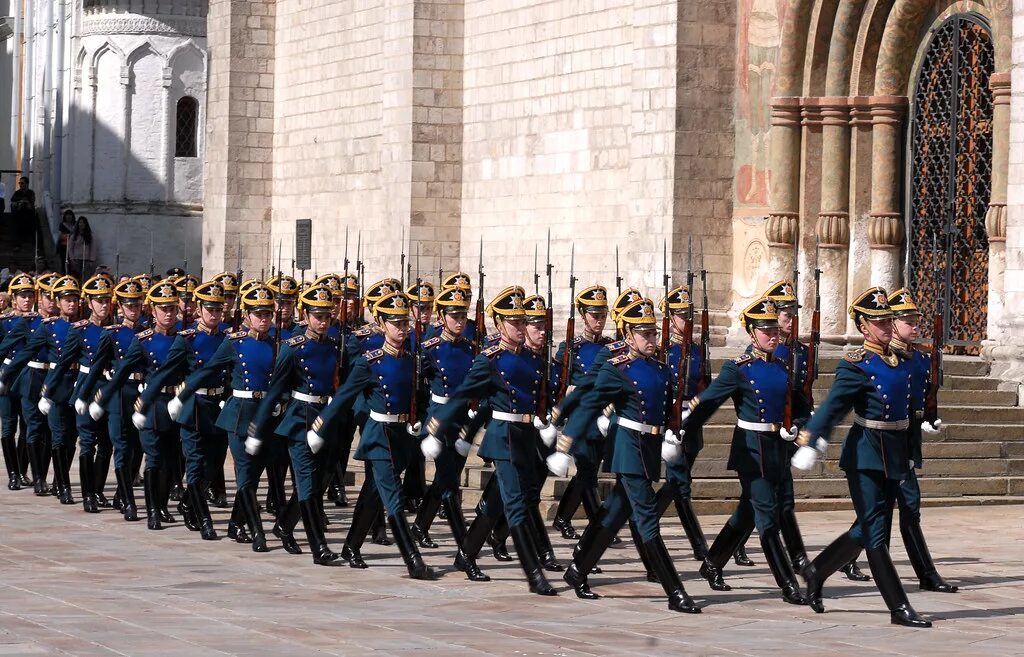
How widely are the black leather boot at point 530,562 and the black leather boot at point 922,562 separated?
6.42 ft

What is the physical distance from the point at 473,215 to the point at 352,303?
31.9ft

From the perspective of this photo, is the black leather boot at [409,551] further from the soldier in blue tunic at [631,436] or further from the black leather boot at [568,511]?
the black leather boot at [568,511]

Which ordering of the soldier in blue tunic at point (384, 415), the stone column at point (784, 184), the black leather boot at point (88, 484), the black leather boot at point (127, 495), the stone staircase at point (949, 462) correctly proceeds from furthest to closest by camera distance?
the stone column at point (784, 184), the stone staircase at point (949, 462), the black leather boot at point (88, 484), the black leather boot at point (127, 495), the soldier in blue tunic at point (384, 415)

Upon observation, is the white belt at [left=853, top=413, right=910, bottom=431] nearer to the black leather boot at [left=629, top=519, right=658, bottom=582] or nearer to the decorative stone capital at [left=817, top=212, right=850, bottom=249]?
the black leather boot at [left=629, top=519, right=658, bottom=582]

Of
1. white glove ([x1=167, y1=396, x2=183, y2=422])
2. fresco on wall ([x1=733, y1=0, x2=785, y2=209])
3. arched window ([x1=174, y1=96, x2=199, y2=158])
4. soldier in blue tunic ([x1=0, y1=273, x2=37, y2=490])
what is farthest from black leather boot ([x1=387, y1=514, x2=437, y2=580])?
arched window ([x1=174, y1=96, x2=199, y2=158])

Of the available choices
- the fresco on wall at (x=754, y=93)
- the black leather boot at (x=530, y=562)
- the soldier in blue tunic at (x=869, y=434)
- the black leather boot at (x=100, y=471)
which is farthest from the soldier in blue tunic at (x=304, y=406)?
the fresco on wall at (x=754, y=93)

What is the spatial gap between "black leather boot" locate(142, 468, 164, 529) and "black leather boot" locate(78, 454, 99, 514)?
985mm

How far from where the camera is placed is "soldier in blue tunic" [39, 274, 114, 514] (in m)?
14.9

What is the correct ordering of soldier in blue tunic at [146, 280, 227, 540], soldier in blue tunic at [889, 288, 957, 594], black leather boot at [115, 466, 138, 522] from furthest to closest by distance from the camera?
black leather boot at [115, 466, 138, 522], soldier in blue tunic at [146, 280, 227, 540], soldier in blue tunic at [889, 288, 957, 594]

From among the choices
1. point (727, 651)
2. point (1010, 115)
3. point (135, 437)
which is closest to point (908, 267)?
point (1010, 115)

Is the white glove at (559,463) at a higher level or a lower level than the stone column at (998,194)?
lower

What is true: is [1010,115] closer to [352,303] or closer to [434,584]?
[352,303]

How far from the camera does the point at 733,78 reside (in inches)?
816

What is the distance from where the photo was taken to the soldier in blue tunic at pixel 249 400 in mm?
12984
